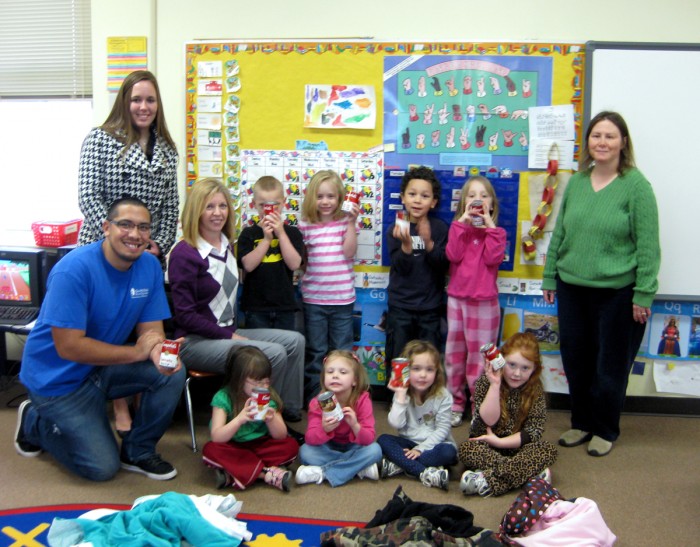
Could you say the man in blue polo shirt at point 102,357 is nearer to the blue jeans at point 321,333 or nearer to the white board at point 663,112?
the blue jeans at point 321,333

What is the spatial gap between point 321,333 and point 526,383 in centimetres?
117

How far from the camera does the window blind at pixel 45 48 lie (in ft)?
13.3

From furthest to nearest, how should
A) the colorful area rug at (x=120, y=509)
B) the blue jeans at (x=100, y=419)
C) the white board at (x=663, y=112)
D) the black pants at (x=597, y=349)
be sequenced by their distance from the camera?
the white board at (x=663, y=112) → the black pants at (x=597, y=349) → the blue jeans at (x=100, y=419) → the colorful area rug at (x=120, y=509)

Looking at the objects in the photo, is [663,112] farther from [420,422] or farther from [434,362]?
[420,422]

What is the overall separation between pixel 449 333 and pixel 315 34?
5.74ft

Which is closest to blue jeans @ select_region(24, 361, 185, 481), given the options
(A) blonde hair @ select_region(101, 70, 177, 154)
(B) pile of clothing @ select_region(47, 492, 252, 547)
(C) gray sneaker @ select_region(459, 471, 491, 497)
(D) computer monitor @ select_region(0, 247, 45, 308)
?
(B) pile of clothing @ select_region(47, 492, 252, 547)

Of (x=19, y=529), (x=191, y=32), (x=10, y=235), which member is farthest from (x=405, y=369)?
(x=10, y=235)

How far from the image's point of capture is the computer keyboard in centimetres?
345

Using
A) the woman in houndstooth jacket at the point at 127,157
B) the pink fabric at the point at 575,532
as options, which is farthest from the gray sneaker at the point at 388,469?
the woman in houndstooth jacket at the point at 127,157

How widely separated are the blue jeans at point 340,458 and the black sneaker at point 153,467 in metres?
0.56

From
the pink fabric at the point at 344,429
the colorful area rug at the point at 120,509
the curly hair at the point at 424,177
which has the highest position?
the curly hair at the point at 424,177

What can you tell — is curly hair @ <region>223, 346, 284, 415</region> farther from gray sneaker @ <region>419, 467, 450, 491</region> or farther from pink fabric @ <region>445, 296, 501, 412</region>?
pink fabric @ <region>445, 296, 501, 412</region>

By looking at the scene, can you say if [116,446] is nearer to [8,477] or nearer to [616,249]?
[8,477]

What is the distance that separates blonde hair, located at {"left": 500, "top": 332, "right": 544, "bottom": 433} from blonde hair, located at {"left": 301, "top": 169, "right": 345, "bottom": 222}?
47.1 inches
